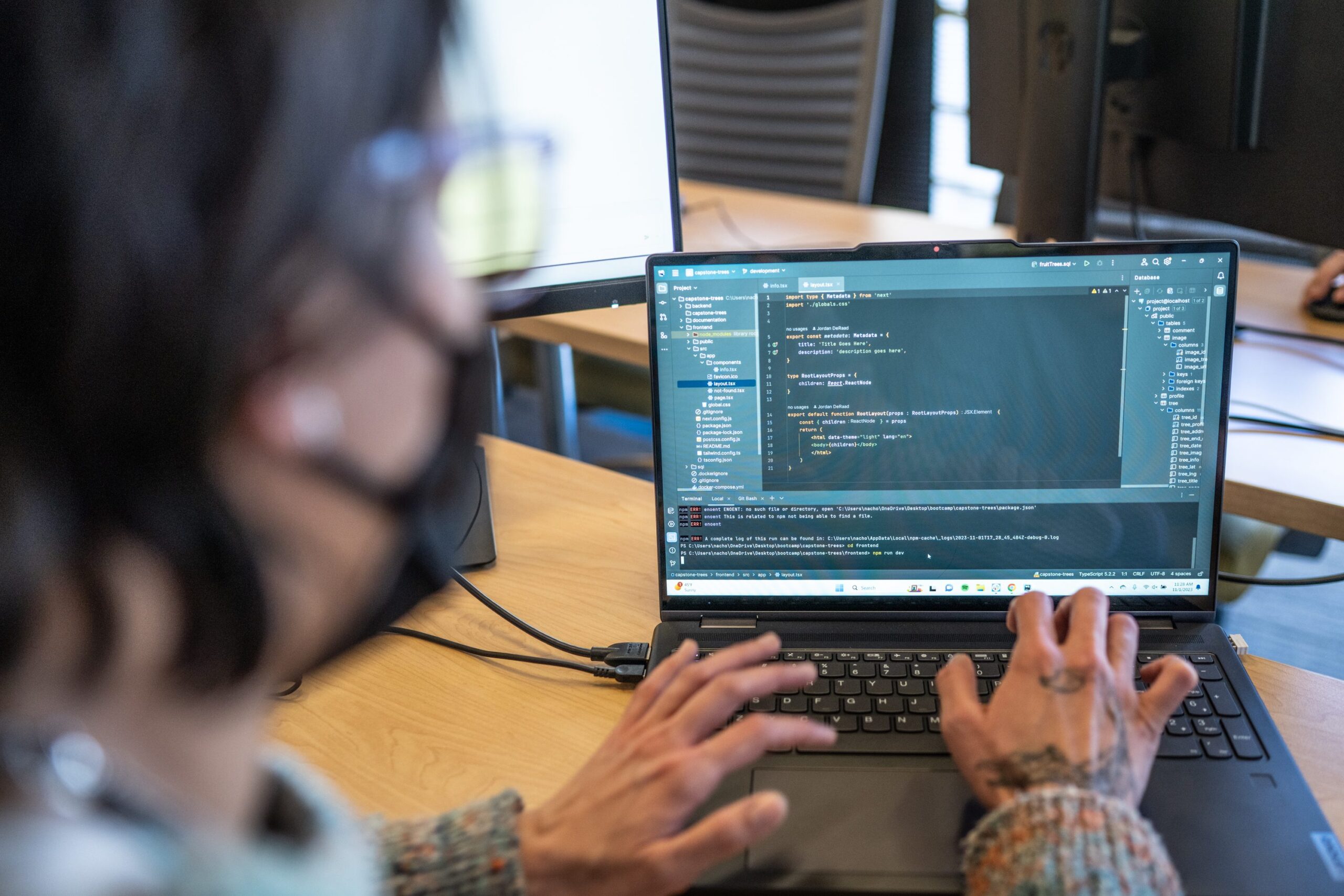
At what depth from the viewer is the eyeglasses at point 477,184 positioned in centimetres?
30

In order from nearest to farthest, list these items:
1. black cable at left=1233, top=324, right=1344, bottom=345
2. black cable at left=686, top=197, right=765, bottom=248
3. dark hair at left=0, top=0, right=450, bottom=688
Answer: dark hair at left=0, top=0, right=450, bottom=688 < black cable at left=1233, top=324, right=1344, bottom=345 < black cable at left=686, top=197, right=765, bottom=248

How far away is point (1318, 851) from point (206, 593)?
0.62 metres

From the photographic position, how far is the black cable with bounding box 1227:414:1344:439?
3.42 feet

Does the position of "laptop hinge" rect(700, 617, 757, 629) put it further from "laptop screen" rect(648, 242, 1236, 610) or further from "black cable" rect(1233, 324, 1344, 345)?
"black cable" rect(1233, 324, 1344, 345)

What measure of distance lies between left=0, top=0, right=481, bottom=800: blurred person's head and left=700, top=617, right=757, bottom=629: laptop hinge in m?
0.48

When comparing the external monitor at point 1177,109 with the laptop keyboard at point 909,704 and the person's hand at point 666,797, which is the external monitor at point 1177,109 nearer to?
the laptop keyboard at point 909,704

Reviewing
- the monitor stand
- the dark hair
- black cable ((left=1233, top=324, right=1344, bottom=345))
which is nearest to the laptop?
the monitor stand

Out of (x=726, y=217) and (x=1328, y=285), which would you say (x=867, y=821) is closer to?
(x=1328, y=285)

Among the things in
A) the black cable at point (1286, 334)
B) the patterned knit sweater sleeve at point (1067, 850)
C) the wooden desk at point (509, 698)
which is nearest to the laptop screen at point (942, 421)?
the wooden desk at point (509, 698)

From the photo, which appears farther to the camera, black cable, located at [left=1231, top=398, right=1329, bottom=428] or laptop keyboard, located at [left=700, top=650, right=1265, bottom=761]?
black cable, located at [left=1231, top=398, right=1329, bottom=428]

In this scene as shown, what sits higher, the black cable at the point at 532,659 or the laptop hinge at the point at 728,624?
the laptop hinge at the point at 728,624

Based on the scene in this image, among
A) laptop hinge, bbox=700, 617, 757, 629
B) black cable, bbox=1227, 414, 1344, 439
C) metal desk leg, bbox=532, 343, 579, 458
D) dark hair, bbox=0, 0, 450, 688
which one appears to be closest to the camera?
dark hair, bbox=0, 0, 450, 688

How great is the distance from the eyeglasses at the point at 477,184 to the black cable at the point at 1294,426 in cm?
90

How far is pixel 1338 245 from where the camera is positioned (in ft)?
3.48
